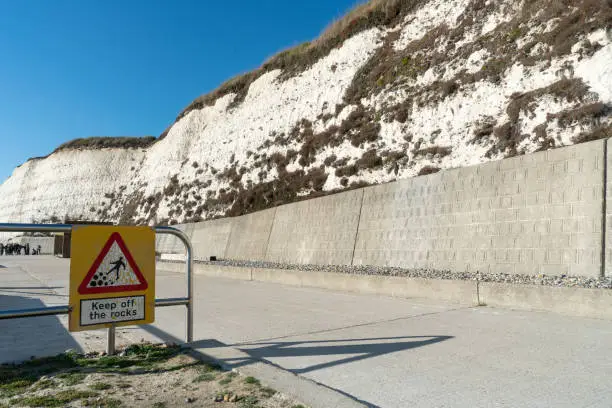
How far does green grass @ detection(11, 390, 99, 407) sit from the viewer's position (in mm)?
3367

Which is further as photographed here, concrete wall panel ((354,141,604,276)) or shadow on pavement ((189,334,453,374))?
concrete wall panel ((354,141,604,276))

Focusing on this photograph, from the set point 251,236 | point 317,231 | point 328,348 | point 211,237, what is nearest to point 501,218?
point 328,348

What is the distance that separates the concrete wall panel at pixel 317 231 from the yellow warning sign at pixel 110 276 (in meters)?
10.6

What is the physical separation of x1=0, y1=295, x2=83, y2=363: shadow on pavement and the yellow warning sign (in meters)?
0.94

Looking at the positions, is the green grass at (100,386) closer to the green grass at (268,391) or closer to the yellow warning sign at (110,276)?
the yellow warning sign at (110,276)

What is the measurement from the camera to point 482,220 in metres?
11.1

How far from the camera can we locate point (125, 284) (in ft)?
15.7

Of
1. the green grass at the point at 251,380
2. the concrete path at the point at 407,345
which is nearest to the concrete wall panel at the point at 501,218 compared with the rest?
the concrete path at the point at 407,345

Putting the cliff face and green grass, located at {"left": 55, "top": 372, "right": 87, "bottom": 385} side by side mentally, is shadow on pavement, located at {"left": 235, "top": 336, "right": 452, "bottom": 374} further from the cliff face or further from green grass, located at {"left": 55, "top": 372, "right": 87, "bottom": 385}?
the cliff face

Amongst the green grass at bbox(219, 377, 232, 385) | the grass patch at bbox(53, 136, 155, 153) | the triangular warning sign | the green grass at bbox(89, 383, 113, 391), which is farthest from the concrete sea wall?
the grass patch at bbox(53, 136, 155, 153)

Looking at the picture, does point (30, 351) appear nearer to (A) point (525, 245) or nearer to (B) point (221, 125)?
(A) point (525, 245)

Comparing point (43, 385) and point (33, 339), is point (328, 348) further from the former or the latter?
point (33, 339)

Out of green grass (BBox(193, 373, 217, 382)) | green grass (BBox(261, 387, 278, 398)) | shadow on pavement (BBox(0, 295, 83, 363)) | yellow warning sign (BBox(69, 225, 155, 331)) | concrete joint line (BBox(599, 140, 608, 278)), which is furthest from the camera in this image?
concrete joint line (BBox(599, 140, 608, 278))

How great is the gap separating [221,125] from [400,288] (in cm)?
3434
